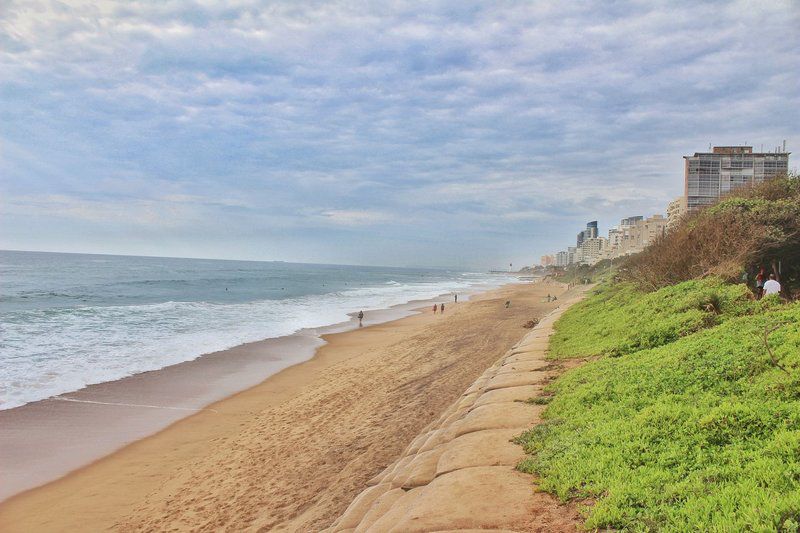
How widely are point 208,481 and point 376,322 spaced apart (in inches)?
887

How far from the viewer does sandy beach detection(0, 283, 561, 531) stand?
660cm

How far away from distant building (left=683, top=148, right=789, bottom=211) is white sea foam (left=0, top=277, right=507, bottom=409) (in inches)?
2013

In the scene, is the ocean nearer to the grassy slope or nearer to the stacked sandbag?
the stacked sandbag

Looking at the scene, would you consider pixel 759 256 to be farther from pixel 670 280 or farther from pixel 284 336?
pixel 284 336

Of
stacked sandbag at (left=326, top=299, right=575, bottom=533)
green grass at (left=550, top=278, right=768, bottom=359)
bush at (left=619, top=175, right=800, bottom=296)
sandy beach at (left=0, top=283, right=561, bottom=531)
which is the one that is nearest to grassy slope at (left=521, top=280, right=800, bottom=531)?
stacked sandbag at (left=326, top=299, right=575, bottom=533)

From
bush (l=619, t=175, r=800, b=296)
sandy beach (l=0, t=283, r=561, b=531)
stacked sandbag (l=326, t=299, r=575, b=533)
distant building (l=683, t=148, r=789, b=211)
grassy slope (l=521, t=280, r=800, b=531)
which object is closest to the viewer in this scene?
grassy slope (l=521, t=280, r=800, b=531)

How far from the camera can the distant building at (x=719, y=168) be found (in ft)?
196

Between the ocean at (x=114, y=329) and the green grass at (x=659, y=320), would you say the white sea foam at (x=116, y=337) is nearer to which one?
the ocean at (x=114, y=329)

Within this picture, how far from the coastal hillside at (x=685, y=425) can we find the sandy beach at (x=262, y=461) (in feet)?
10.2

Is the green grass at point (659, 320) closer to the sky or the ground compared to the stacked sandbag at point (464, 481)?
closer to the sky

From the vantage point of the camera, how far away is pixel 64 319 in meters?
25.1

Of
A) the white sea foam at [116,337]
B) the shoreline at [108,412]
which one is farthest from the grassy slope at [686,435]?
the white sea foam at [116,337]

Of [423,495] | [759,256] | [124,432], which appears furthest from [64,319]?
[759,256]

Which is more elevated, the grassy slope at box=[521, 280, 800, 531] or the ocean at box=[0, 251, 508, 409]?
the grassy slope at box=[521, 280, 800, 531]
